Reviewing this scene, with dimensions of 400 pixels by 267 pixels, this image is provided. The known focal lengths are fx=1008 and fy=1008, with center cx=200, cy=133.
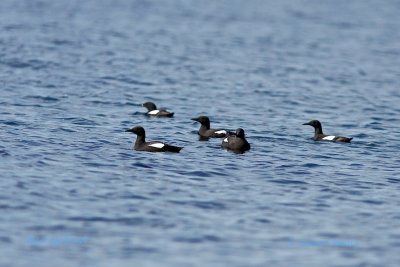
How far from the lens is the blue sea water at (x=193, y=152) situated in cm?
1919

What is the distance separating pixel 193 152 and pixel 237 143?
1.30m

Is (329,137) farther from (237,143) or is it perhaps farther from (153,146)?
(153,146)

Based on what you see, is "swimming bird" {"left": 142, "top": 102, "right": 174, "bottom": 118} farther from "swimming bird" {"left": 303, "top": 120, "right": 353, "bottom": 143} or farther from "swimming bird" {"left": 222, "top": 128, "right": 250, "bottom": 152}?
"swimming bird" {"left": 222, "top": 128, "right": 250, "bottom": 152}

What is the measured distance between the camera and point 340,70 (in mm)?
53688

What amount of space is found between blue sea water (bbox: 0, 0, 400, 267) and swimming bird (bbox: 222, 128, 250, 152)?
257 mm

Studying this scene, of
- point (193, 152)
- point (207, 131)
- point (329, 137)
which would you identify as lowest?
point (193, 152)

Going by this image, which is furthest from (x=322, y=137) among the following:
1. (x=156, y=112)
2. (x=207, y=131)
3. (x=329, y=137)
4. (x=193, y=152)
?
(x=156, y=112)

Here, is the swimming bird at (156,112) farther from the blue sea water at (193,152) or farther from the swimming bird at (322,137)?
the swimming bird at (322,137)

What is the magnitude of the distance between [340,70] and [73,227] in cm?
3581

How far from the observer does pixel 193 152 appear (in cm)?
2902

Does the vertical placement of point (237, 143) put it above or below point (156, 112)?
below

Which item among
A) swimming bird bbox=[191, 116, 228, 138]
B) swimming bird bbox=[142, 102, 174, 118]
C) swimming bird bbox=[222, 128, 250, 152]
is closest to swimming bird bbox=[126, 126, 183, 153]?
swimming bird bbox=[222, 128, 250, 152]

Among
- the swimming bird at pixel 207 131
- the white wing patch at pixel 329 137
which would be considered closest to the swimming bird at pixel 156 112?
the swimming bird at pixel 207 131

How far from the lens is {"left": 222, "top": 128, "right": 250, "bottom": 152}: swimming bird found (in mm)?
29094
